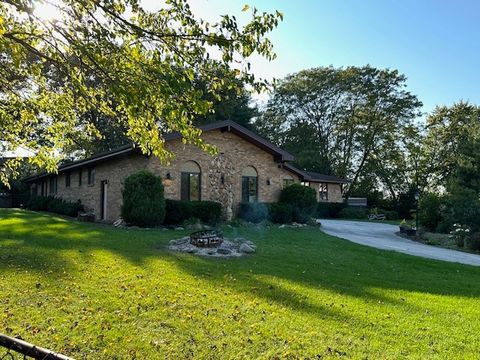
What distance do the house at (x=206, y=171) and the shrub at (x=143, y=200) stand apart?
1669mm

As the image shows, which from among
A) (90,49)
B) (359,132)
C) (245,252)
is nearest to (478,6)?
(245,252)

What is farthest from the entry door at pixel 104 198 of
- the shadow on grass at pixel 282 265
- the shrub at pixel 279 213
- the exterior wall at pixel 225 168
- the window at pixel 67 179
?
the shrub at pixel 279 213

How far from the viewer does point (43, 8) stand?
12.3ft

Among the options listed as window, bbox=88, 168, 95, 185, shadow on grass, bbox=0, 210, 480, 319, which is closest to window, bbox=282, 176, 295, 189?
shadow on grass, bbox=0, 210, 480, 319

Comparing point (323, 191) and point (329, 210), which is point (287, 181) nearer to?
point (329, 210)

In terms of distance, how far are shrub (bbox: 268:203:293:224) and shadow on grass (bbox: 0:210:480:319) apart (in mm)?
5543

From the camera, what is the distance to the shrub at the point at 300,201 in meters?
20.9

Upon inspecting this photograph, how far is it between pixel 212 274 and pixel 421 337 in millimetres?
4131

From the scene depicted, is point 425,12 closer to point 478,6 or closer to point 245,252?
point 478,6

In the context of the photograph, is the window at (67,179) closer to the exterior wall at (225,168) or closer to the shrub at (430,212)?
the exterior wall at (225,168)

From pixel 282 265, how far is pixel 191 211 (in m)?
8.64

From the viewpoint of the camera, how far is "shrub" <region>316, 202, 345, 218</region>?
114 ft

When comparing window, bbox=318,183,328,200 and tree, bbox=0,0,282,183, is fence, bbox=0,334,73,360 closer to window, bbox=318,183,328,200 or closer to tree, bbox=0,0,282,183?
tree, bbox=0,0,282,183

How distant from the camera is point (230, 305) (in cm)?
584
